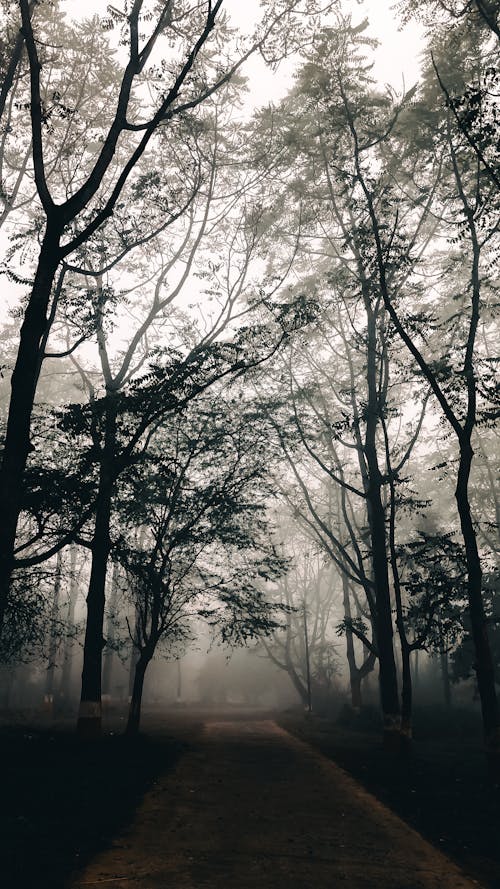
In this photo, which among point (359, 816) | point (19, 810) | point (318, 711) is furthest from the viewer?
point (318, 711)

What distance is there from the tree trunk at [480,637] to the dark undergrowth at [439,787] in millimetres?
952

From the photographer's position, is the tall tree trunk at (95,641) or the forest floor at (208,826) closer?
the forest floor at (208,826)

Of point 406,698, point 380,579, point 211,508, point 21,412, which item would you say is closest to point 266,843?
point 21,412

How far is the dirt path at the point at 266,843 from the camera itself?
5.51m

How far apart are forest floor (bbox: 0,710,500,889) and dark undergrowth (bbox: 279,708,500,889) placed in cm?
6

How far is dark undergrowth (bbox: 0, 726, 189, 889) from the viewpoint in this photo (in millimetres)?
5637

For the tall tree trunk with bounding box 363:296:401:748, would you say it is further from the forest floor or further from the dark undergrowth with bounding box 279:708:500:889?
the forest floor

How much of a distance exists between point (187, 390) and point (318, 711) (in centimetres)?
3493

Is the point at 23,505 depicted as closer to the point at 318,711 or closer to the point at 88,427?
the point at 88,427

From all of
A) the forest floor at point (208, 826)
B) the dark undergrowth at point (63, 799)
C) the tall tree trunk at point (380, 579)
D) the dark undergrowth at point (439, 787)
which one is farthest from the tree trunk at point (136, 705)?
the tall tree trunk at point (380, 579)

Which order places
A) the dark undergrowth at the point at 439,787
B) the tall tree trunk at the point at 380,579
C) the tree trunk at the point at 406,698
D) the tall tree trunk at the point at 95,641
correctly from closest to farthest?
the dark undergrowth at the point at 439,787, the tree trunk at the point at 406,698, the tall tree trunk at the point at 95,641, the tall tree trunk at the point at 380,579

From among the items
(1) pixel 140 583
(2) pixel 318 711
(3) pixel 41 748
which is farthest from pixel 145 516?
(2) pixel 318 711

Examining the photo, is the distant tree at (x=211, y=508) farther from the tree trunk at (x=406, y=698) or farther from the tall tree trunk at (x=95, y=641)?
the tree trunk at (x=406, y=698)

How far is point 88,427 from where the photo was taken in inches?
434
